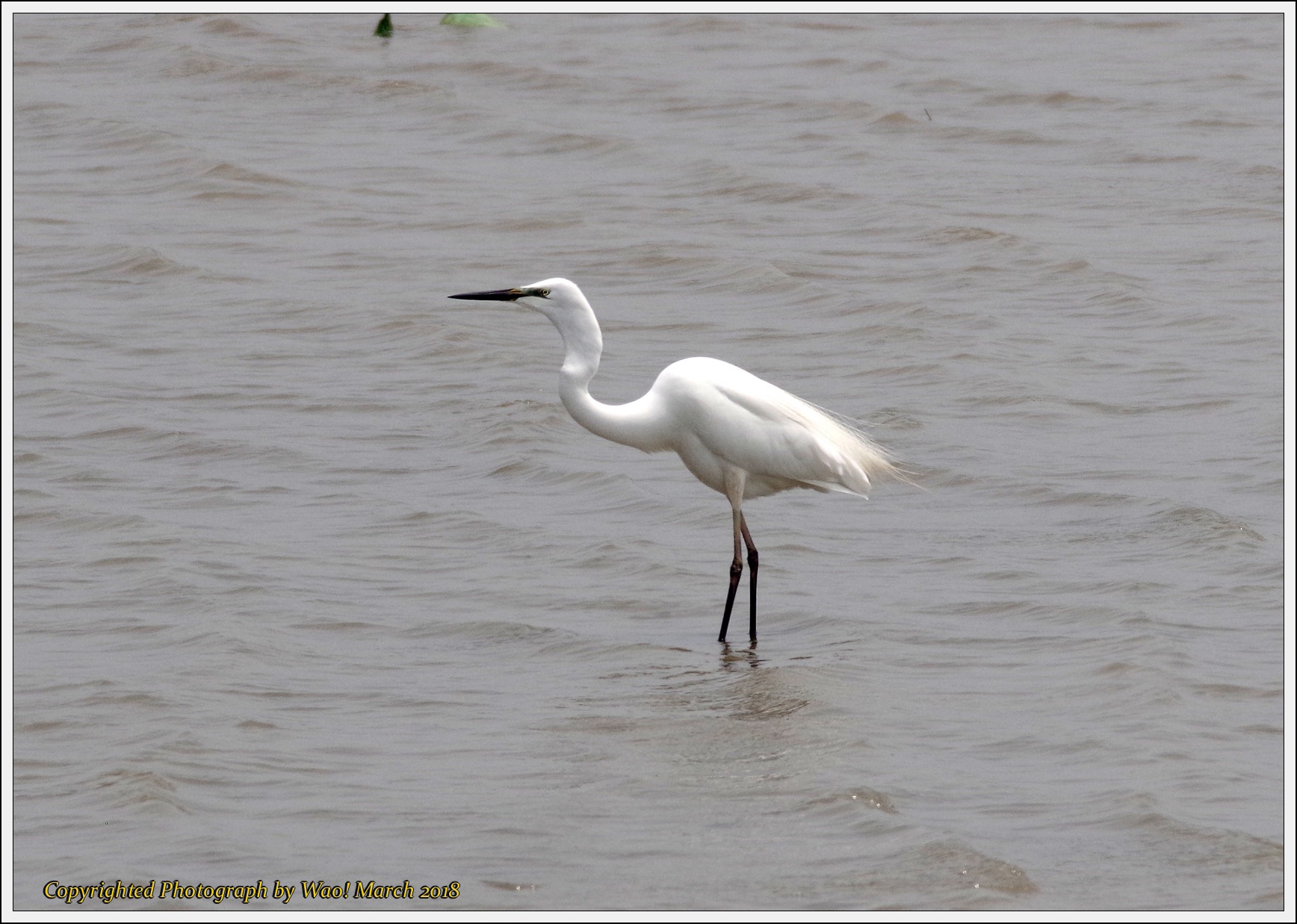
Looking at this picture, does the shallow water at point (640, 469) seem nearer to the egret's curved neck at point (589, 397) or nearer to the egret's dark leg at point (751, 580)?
the egret's dark leg at point (751, 580)

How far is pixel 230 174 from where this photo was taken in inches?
497

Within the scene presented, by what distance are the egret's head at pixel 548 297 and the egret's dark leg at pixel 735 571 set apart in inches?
39.8

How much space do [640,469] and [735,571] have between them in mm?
1755

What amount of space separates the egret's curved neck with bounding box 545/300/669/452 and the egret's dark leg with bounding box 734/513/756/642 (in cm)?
42

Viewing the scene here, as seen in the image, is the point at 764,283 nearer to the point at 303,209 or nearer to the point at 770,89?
the point at 303,209

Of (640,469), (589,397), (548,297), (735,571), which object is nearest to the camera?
(548,297)

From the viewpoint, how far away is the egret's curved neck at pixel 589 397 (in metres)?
6.53

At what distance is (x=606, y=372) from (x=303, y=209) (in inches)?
139

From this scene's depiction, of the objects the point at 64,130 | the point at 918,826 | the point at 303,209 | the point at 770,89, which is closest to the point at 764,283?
the point at 303,209

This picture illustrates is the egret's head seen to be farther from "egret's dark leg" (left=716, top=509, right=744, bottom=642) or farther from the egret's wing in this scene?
"egret's dark leg" (left=716, top=509, right=744, bottom=642)

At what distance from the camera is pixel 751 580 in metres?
6.74

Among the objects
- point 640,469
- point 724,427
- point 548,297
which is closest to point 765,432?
point 724,427

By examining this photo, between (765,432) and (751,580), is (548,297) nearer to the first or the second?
(765,432)

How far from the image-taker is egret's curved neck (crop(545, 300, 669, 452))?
21.4 feet
